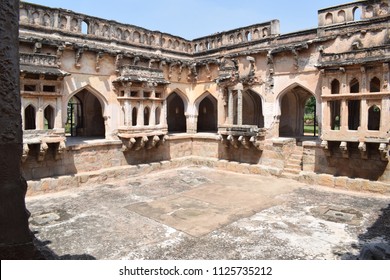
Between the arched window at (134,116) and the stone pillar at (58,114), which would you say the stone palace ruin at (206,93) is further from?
the arched window at (134,116)

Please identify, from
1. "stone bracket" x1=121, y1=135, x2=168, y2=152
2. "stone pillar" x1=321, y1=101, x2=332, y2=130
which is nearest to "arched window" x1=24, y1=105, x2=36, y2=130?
"stone bracket" x1=121, y1=135, x2=168, y2=152

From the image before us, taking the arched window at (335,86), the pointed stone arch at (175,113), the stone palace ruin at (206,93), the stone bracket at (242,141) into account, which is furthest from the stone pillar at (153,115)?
the arched window at (335,86)

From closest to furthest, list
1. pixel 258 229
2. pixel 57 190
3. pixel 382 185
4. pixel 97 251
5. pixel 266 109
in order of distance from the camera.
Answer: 1. pixel 97 251
2. pixel 258 229
3. pixel 382 185
4. pixel 57 190
5. pixel 266 109

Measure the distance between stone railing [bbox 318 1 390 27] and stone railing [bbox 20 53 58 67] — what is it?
8273 mm

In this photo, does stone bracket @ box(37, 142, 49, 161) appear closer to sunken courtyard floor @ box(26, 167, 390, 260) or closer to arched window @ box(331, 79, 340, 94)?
sunken courtyard floor @ box(26, 167, 390, 260)

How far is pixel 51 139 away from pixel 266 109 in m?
7.35

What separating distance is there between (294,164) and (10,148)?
10093mm

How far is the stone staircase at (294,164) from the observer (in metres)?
10.6

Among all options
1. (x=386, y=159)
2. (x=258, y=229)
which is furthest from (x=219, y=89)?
(x=258, y=229)

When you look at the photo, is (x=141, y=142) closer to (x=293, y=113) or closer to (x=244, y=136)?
(x=244, y=136)

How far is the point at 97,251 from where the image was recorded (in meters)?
5.23

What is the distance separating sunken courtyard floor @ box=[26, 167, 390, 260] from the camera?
206 inches

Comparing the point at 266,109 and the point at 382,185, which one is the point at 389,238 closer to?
the point at 382,185

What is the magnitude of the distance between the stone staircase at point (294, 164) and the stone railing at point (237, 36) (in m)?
4.30
